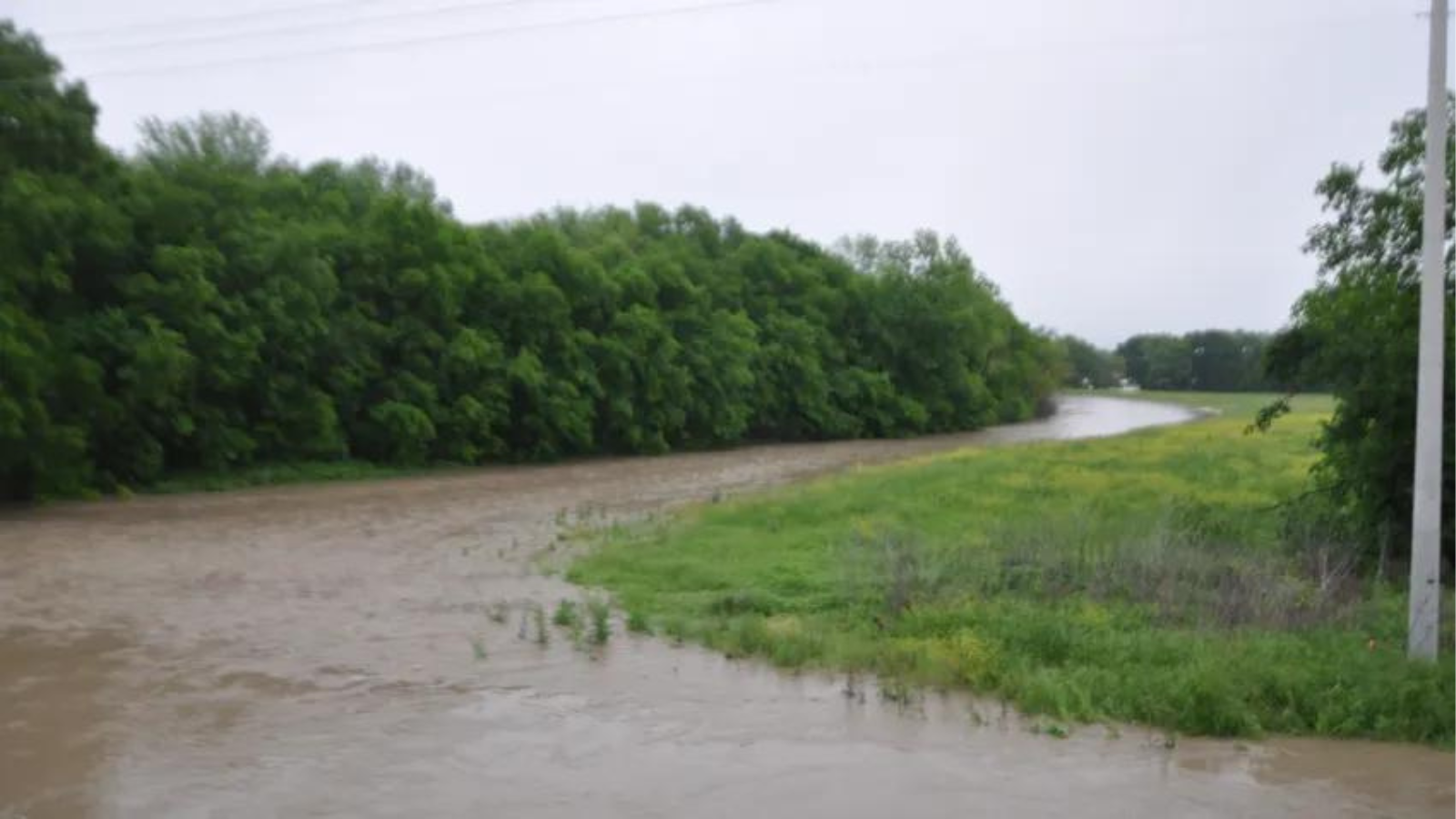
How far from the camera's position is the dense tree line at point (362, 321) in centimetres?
2658

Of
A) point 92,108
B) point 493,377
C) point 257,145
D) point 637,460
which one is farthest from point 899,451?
point 92,108

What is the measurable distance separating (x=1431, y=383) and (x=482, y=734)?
25.8 ft

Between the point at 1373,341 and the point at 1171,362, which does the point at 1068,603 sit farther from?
the point at 1171,362

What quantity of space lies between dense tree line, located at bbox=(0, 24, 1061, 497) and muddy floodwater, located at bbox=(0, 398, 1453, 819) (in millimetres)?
11161

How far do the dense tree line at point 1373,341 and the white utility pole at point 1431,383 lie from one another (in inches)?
177

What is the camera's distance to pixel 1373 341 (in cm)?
1490

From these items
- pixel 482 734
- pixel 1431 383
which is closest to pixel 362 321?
pixel 482 734

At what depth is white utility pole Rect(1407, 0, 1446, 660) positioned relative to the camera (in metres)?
9.85

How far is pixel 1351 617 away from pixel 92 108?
2653 centimetres

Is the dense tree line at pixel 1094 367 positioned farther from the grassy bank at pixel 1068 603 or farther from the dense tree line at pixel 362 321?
the grassy bank at pixel 1068 603

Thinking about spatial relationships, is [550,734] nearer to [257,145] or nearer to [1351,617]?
[1351,617]

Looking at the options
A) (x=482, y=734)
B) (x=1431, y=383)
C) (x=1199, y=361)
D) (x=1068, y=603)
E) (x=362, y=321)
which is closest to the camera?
(x=482, y=734)

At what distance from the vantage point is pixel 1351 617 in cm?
1216

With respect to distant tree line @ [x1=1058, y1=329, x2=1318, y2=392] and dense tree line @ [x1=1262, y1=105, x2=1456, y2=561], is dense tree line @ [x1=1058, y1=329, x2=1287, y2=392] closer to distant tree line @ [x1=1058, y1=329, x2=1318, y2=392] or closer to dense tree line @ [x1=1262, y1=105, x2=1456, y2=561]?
distant tree line @ [x1=1058, y1=329, x2=1318, y2=392]
